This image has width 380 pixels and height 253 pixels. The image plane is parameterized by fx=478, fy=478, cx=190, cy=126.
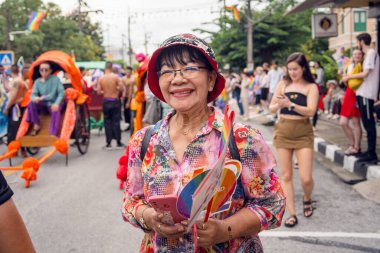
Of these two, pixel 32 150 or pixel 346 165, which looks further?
pixel 32 150

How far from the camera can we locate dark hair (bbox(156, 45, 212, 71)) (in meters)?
1.94

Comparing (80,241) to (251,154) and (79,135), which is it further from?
(79,135)

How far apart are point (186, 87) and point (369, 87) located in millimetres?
5940

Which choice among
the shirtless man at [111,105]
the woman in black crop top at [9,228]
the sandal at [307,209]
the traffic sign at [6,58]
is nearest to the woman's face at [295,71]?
the sandal at [307,209]

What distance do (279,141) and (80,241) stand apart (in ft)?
7.39

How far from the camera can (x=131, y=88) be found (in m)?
12.7

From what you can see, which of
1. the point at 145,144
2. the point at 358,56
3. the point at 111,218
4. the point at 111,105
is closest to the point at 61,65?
the point at 111,105

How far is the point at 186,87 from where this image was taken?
6.36 feet

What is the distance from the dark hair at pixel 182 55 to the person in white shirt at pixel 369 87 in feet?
19.1

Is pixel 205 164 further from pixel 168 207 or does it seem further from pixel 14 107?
pixel 14 107

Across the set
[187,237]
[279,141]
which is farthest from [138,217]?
[279,141]

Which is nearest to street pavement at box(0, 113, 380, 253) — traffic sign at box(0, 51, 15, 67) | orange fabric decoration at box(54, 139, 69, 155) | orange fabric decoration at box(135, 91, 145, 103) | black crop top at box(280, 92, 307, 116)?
orange fabric decoration at box(54, 139, 69, 155)

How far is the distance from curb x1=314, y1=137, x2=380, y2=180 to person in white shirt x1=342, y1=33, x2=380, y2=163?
7.1 inches

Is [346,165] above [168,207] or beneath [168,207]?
beneath
